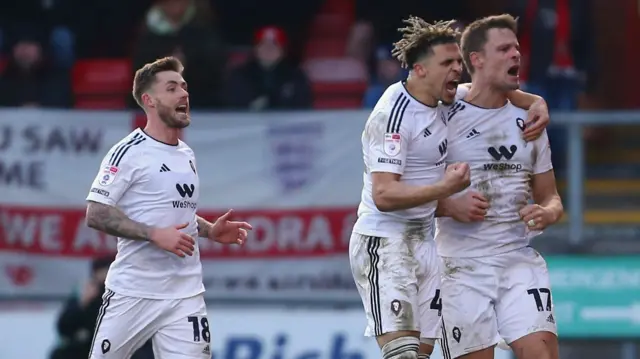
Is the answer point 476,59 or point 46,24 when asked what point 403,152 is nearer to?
point 476,59

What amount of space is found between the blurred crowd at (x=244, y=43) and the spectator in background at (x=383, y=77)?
0.04 feet

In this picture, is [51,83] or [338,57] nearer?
[51,83]

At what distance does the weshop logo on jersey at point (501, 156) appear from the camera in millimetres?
8672

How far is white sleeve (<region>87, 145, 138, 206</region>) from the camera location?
8375 mm

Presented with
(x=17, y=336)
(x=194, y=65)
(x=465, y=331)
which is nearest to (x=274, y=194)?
(x=194, y=65)

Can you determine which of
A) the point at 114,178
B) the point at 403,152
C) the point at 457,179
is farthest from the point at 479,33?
the point at 114,178

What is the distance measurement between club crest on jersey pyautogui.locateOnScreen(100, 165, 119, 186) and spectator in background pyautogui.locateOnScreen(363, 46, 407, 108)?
519 centimetres

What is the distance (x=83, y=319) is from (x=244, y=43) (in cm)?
542

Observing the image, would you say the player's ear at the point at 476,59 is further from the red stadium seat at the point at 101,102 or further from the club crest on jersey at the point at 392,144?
the red stadium seat at the point at 101,102

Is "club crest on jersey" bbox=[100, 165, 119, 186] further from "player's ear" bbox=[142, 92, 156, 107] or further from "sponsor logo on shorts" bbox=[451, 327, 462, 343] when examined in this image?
"sponsor logo on shorts" bbox=[451, 327, 462, 343]

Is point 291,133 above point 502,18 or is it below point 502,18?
below

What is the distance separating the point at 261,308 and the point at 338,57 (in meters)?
3.80

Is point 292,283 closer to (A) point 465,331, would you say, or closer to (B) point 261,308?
(B) point 261,308

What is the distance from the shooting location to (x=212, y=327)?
1238 cm
